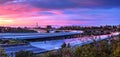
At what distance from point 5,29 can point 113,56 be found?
78.2m

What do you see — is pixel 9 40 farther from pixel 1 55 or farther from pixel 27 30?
pixel 27 30

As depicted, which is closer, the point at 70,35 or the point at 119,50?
the point at 119,50

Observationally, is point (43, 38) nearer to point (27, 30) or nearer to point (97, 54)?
point (27, 30)

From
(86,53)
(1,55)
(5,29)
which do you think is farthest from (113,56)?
(5,29)

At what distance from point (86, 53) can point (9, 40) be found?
1481 inches

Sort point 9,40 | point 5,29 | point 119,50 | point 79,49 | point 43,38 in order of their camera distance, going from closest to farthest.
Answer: point 119,50 < point 79,49 < point 9,40 < point 43,38 < point 5,29

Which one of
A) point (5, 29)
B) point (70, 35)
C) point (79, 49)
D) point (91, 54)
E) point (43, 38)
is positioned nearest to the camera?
point (91, 54)

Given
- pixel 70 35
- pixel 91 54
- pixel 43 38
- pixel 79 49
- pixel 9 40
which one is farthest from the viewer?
pixel 70 35

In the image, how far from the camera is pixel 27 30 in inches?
4250

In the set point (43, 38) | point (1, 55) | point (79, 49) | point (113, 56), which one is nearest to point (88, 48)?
point (79, 49)

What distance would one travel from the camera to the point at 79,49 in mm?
27391

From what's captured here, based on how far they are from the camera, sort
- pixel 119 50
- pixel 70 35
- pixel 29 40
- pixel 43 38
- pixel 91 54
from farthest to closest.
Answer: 1. pixel 70 35
2. pixel 43 38
3. pixel 29 40
4. pixel 91 54
5. pixel 119 50

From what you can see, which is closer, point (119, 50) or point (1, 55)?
point (119, 50)

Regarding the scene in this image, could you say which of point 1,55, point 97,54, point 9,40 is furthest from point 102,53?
point 9,40
